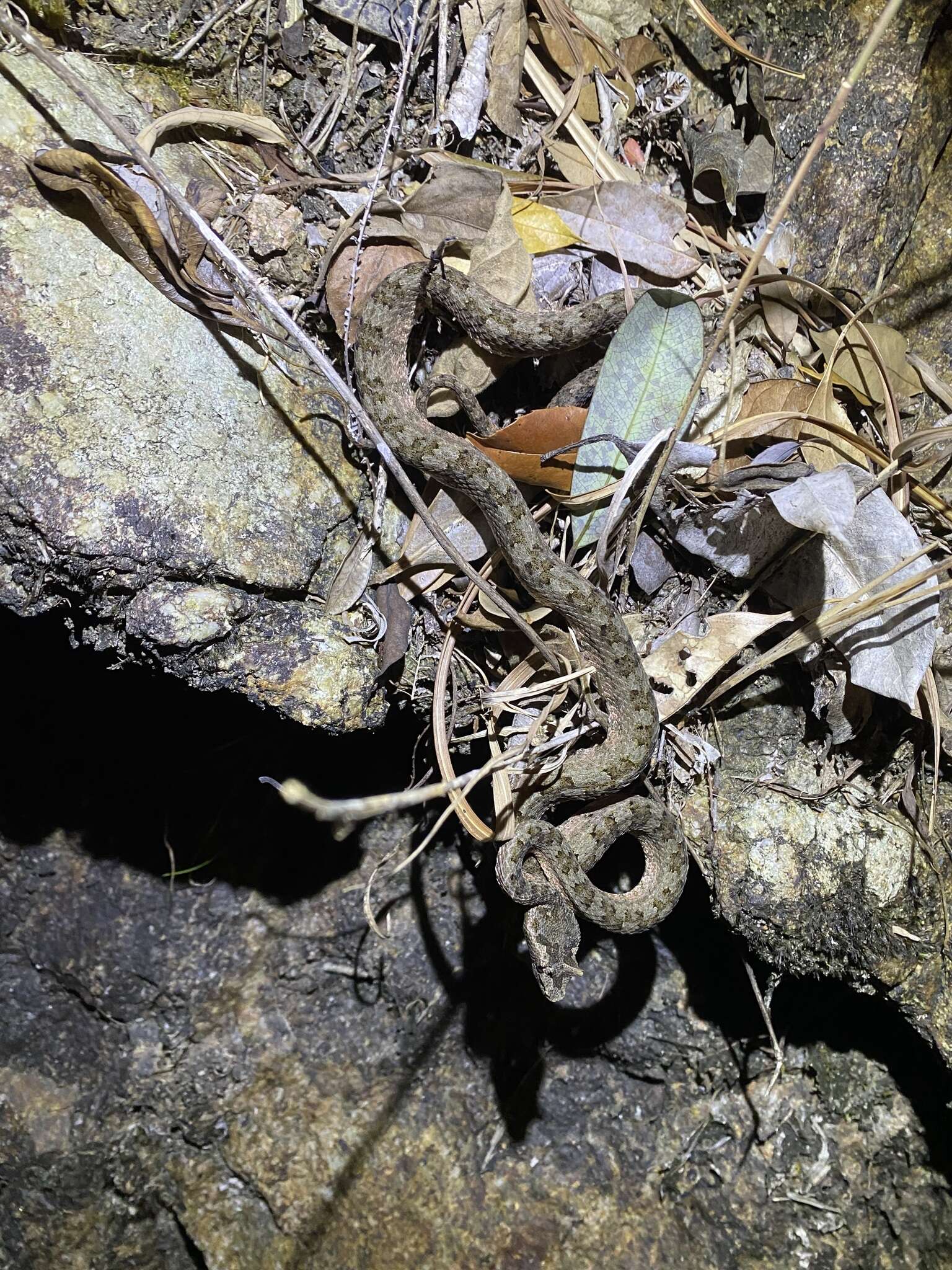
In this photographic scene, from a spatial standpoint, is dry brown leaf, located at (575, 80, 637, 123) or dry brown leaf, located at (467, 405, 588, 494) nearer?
dry brown leaf, located at (467, 405, 588, 494)

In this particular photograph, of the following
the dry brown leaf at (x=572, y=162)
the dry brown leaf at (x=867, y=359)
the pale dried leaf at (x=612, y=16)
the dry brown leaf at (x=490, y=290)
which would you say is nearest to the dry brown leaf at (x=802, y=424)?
the dry brown leaf at (x=867, y=359)

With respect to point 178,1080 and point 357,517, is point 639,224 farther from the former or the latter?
point 178,1080

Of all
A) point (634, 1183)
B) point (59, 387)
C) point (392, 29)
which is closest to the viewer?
point (59, 387)

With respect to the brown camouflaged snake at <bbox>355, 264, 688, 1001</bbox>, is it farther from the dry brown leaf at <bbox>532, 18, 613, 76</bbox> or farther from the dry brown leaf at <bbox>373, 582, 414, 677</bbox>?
the dry brown leaf at <bbox>532, 18, 613, 76</bbox>

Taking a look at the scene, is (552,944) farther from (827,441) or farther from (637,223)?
(637,223)

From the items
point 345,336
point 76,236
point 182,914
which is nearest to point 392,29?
point 345,336

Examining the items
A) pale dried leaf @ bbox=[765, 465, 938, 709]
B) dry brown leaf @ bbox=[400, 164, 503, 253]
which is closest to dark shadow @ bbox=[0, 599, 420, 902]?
pale dried leaf @ bbox=[765, 465, 938, 709]
